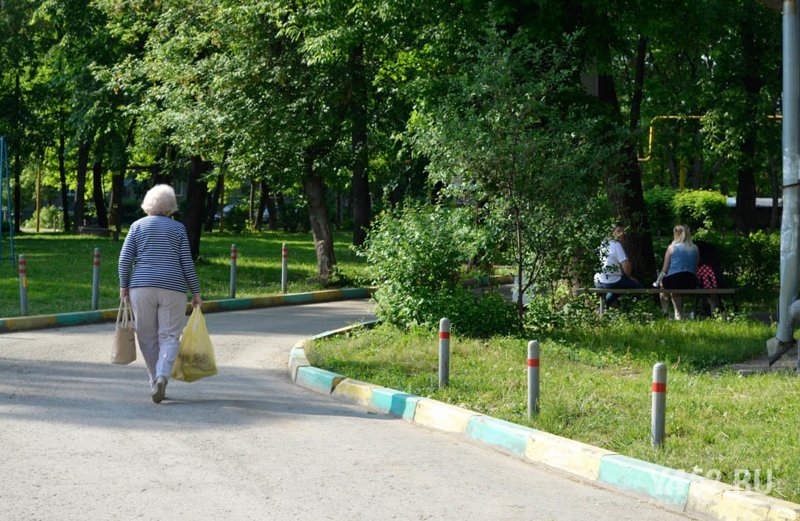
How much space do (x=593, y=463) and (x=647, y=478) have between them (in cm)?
52

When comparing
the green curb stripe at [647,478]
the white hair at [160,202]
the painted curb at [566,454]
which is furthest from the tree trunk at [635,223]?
the green curb stripe at [647,478]

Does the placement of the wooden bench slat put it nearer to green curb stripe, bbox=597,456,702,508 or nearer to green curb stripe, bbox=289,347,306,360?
green curb stripe, bbox=289,347,306,360

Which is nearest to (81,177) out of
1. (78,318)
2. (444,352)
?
(78,318)

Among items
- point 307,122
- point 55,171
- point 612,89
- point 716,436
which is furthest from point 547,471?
point 55,171

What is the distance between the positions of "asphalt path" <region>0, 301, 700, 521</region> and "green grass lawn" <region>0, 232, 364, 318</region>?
617cm

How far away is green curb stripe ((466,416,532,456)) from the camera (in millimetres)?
7844

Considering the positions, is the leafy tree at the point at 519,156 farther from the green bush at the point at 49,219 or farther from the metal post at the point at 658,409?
the green bush at the point at 49,219

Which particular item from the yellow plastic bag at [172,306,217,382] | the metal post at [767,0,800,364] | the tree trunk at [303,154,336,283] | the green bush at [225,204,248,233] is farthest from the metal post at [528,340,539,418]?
the green bush at [225,204,248,233]

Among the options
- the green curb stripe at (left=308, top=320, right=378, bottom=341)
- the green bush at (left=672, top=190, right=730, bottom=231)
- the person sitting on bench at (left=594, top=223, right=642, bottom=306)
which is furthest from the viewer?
the green bush at (left=672, top=190, right=730, bottom=231)

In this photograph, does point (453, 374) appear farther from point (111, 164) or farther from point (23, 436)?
point (111, 164)

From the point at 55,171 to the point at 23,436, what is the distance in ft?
193

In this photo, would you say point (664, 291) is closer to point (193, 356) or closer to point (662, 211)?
point (193, 356)

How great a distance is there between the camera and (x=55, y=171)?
63344 mm

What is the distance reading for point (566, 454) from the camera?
24.3ft
